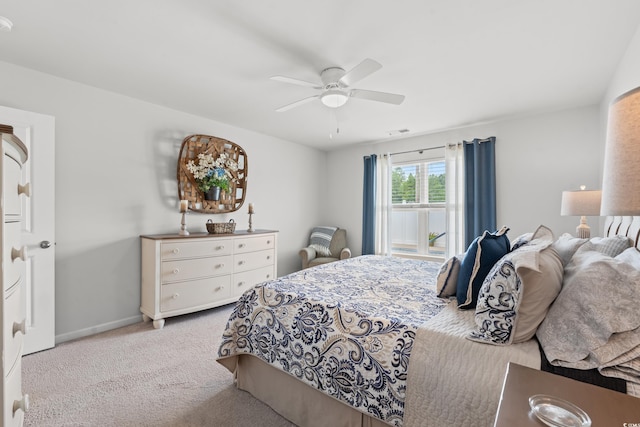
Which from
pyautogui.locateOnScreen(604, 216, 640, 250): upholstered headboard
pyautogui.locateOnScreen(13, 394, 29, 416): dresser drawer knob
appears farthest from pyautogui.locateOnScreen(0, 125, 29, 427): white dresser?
pyautogui.locateOnScreen(604, 216, 640, 250): upholstered headboard

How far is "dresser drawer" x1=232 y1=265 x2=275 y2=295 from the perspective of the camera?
344cm

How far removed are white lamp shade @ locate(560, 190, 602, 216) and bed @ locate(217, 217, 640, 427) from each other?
22 centimetres

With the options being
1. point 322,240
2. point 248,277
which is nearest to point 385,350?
point 248,277

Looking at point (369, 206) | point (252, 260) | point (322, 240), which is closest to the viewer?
point (252, 260)

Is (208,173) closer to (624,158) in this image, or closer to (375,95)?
(375,95)

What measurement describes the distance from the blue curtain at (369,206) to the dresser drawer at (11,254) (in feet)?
13.8

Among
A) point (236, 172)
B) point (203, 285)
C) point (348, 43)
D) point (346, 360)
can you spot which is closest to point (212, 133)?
point (236, 172)

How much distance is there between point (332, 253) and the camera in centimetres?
482

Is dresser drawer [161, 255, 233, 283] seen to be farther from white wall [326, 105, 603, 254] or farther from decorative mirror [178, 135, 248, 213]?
white wall [326, 105, 603, 254]

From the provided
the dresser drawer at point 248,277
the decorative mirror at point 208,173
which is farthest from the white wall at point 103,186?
Answer: the dresser drawer at point 248,277

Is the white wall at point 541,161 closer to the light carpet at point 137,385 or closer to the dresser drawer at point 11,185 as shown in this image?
the light carpet at point 137,385

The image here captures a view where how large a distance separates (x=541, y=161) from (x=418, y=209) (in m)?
1.66

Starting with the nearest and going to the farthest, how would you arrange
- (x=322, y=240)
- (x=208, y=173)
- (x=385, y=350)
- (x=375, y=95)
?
(x=385, y=350) < (x=375, y=95) < (x=208, y=173) < (x=322, y=240)

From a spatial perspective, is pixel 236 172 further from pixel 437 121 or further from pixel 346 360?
pixel 346 360
